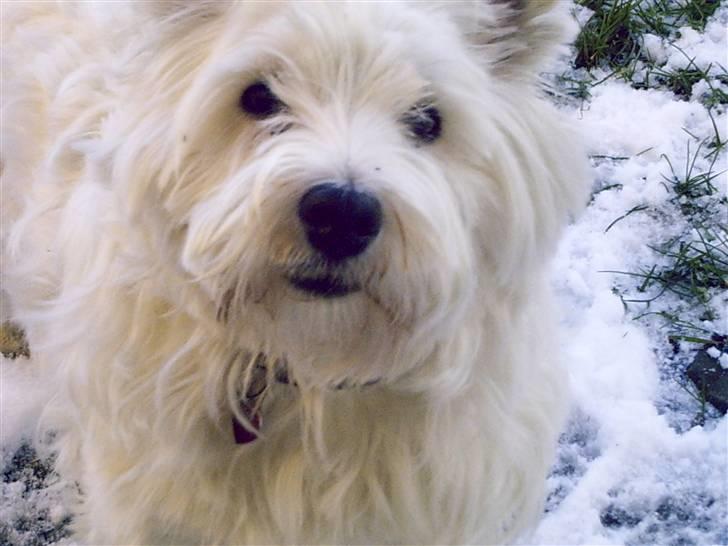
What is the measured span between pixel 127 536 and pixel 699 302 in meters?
2.07

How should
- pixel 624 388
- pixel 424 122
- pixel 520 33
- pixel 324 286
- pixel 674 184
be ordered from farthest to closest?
pixel 674 184 → pixel 624 388 → pixel 520 33 → pixel 424 122 → pixel 324 286

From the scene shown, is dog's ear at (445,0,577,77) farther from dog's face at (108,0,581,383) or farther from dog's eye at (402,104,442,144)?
dog's eye at (402,104,442,144)

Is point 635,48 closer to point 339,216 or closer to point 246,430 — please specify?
point 246,430

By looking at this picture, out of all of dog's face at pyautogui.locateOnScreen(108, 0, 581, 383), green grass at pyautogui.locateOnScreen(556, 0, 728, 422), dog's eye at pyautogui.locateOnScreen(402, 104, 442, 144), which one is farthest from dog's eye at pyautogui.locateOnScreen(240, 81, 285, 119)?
green grass at pyautogui.locateOnScreen(556, 0, 728, 422)

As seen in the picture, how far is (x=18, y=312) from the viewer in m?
3.13

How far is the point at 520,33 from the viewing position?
2014 mm

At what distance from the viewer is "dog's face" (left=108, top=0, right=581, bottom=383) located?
1630mm

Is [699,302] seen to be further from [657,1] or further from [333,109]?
[333,109]

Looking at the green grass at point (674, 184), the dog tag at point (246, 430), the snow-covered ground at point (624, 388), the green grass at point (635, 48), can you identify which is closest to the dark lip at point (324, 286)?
the dog tag at point (246, 430)

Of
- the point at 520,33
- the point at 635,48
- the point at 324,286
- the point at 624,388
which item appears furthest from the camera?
the point at 635,48

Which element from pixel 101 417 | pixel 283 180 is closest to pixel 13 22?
pixel 101 417

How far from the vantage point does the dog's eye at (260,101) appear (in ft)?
5.79

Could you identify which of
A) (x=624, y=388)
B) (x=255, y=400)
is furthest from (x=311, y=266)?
(x=624, y=388)

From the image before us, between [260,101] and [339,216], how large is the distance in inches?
13.1
